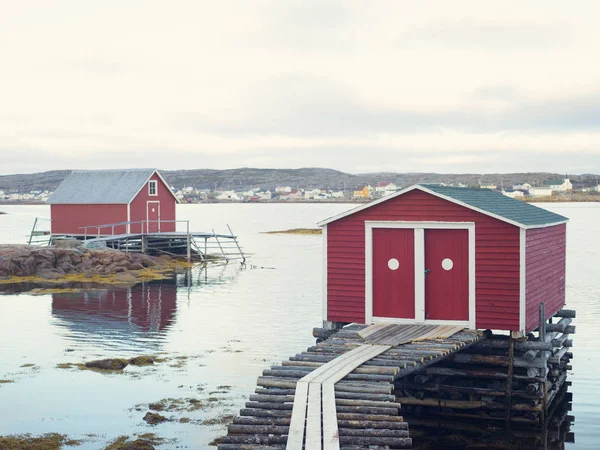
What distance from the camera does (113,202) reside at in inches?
2114

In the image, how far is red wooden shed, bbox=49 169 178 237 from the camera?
177ft

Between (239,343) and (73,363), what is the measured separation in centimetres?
563

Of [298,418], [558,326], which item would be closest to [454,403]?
[558,326]

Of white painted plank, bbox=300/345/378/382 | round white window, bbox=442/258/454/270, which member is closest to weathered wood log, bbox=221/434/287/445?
white painted plank, bbox=300/345/378/382

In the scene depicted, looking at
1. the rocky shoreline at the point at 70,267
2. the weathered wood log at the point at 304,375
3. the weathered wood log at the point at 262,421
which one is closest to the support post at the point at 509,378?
the weathered wood log at the point at 304,375

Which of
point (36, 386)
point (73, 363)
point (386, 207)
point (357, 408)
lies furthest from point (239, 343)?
point (357, 408)

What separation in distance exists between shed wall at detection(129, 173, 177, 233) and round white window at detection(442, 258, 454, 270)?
1504 inches

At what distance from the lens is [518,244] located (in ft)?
57.7

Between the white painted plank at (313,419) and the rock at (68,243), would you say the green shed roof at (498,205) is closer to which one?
the white painted plank at (313,419)

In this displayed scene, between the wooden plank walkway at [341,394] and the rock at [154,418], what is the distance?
11.5ft

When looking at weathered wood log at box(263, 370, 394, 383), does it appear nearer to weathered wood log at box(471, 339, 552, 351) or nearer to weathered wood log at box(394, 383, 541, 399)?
weathered wood log at box(394, 383, 541, 399)

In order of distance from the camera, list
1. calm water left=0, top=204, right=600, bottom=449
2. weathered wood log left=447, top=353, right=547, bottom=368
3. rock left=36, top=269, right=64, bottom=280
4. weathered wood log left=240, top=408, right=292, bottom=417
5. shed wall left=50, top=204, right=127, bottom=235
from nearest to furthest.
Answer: weathered wood log left=240, top=408, right=292, bottom=417, calm water left=0, top=204, right=600, bottom=449, weathered wood log left=447, top=353, right=547, bottom=368, rock left=36, top=269, right=64, bottom=280, shed wall left=50, top=204, right=127, bottom=235

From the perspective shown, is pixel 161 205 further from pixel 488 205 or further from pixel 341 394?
pixel 341 394

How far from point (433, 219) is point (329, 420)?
25.2 feet
